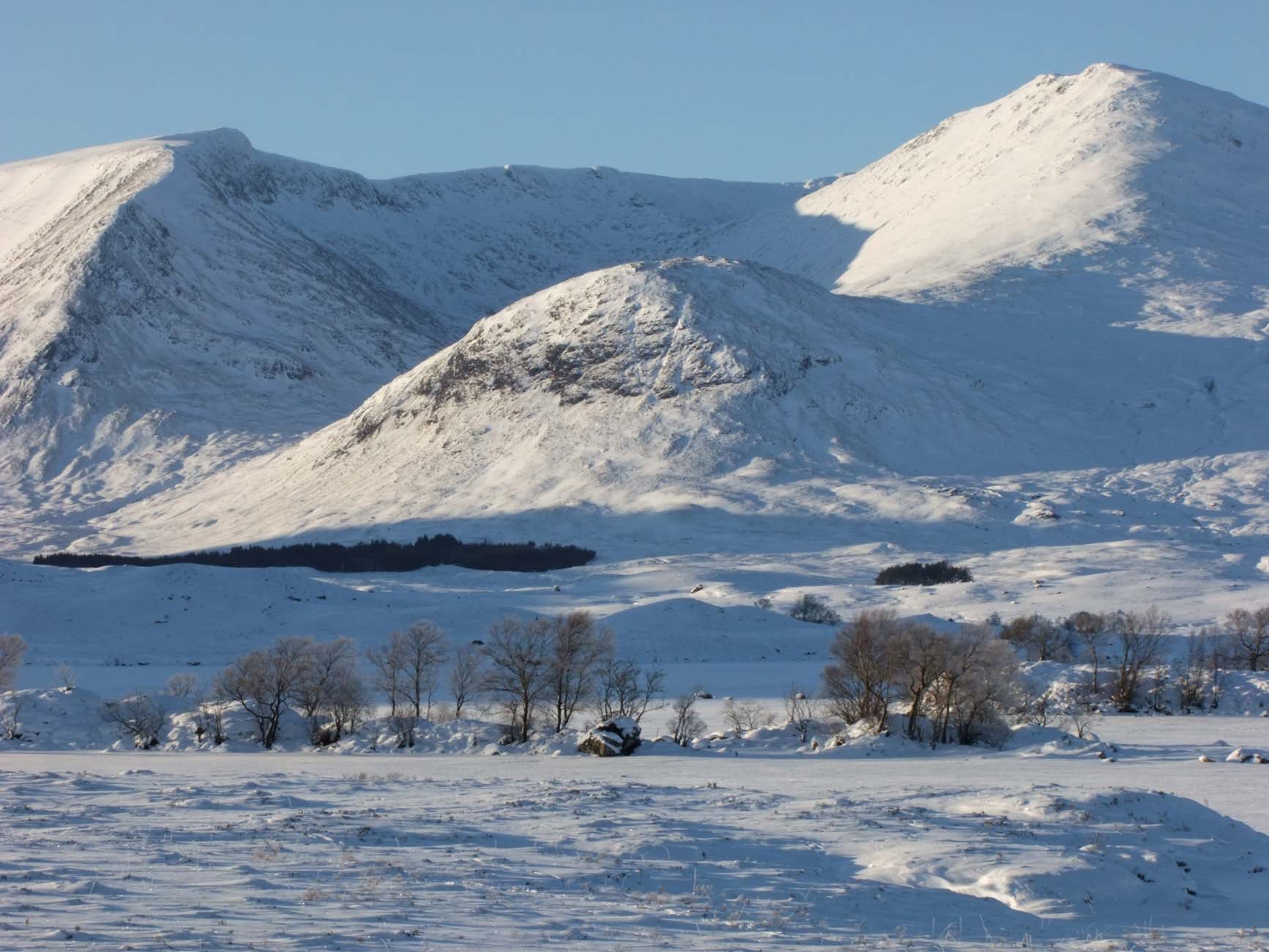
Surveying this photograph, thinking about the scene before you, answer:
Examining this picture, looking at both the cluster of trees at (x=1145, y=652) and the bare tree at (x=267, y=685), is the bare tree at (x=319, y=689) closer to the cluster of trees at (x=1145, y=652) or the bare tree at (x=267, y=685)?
the bare tree at (x=267, y=685)

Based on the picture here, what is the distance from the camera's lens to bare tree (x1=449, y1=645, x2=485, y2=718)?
52.9m

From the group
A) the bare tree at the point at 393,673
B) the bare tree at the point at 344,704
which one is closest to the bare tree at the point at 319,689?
the bare tree at the point at 344,704

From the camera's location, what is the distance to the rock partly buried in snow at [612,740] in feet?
144

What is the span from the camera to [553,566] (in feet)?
389

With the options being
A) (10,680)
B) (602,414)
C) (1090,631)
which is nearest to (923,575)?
(1090,631)

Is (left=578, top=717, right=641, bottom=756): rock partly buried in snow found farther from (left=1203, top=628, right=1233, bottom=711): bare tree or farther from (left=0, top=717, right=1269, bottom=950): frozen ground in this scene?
(left=1203, top=628, right=1233, bottom=711): bare tree

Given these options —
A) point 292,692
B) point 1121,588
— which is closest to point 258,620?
point 292,692

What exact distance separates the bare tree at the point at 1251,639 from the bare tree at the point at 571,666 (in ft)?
112

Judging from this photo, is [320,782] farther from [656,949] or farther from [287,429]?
[287,429]

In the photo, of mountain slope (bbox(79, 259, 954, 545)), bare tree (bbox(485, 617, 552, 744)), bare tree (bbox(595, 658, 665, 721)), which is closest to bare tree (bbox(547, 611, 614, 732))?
bare tree (bbox(485, 617, 552, 744))

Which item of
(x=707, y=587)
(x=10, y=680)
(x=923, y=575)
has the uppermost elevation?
(x=923, y=575)

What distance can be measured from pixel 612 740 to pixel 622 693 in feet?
29.1

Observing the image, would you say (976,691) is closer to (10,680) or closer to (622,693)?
(622,693)

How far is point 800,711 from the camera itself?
51000mm
